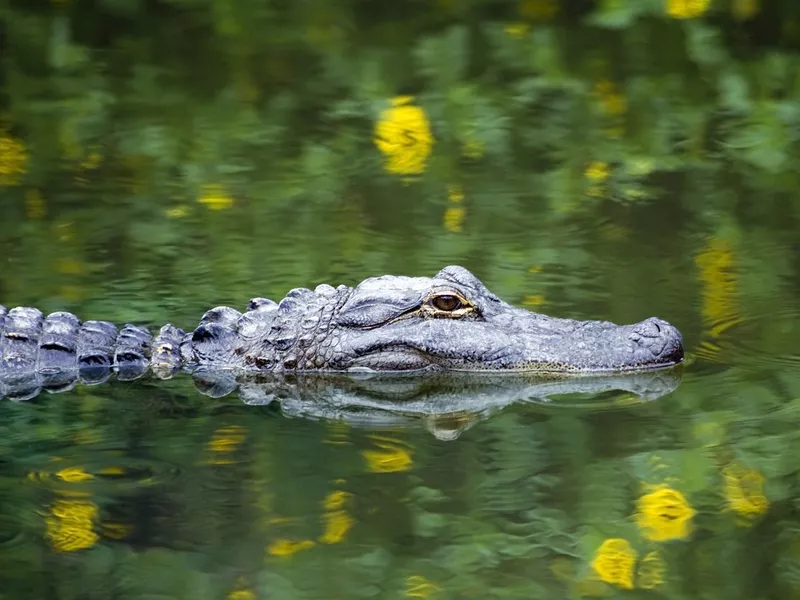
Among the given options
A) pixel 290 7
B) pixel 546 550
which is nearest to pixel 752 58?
pixel 290 7

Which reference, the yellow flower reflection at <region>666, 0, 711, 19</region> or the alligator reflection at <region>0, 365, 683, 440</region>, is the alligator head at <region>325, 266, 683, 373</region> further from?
the yellow flower reflection at <region>666, 0, 711, 19</region>

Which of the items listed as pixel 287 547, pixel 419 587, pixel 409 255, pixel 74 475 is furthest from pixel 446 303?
pixel 419 587

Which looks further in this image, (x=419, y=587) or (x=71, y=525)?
(x=71, y=525)

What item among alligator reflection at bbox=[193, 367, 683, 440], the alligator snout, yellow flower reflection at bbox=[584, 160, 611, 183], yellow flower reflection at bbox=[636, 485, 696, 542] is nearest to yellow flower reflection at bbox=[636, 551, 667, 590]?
yellow flower reflection at bbox=[636, 485, 696, 542]

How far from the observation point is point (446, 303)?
292 inches

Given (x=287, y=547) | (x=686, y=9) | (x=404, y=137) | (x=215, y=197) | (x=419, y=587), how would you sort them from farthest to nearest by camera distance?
(x=686, y=9)
(x=404, y=137)
(x=215, y=197)
(x=287, y=547)
(x=419, y=587)

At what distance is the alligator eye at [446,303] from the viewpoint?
24.3 feet

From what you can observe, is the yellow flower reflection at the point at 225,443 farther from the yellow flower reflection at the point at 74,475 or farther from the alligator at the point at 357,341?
the alligator at the point at 357,341

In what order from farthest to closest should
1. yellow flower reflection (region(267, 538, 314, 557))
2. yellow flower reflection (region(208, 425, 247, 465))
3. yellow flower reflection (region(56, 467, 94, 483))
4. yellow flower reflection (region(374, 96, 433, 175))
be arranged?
1. yellow flower reflection (region(374, 96, 433, 175))
2. yellow flower reflection (region(208, 425, 247, 465))
3. yellow flower reflection (region(56, 467, 94, 483))
4. yellow flower reflection (region(267, 538, 314, 557))

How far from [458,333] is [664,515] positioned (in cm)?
230

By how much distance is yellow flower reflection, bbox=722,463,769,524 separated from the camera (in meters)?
5.31

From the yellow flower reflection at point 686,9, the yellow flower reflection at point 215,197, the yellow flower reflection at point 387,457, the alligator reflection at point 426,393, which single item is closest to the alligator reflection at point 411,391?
the alligator reflection at point 426,393

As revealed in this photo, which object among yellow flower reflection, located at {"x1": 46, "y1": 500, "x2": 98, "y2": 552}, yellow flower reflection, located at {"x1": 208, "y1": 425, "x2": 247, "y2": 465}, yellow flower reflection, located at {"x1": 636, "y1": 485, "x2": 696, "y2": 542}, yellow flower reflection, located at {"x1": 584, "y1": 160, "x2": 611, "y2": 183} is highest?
yellow flower reflection, located at {"x1": 46, "y1": 500, "x2": 98, "y2": 552}

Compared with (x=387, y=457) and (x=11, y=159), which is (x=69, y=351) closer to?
(x=387, y=457)
